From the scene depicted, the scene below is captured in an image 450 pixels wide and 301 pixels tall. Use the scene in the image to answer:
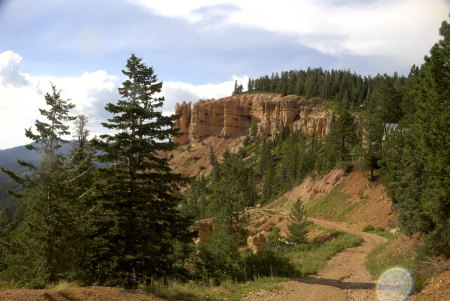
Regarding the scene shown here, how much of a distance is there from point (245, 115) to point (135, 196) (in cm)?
12634

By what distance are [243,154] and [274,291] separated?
102202 millimetres

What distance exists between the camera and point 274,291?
11.4 m

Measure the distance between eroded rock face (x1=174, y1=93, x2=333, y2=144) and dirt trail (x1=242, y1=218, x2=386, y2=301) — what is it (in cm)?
9709

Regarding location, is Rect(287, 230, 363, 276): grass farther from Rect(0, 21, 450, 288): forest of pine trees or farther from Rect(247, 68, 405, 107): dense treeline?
Rect(247, 68, 405, 107): dense treeline

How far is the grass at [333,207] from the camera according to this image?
39.6 metres

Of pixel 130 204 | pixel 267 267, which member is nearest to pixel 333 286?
pixel 267 267

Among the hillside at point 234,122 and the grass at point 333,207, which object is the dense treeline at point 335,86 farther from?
the grass at point 333,207

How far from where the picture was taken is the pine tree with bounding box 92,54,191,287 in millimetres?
13680

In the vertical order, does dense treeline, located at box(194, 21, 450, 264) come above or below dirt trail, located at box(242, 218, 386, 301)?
above

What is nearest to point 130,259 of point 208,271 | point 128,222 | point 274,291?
point 128,222

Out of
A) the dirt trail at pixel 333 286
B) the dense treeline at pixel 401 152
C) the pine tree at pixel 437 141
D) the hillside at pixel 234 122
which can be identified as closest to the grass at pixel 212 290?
the dirt trail at pixel 333 286

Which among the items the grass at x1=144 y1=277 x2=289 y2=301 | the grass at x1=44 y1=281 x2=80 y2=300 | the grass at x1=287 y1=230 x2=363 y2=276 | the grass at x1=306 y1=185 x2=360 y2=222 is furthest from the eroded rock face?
the grass at x1=44 y1=281 x2=80 y2=300

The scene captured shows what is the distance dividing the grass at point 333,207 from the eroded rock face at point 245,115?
67.5m

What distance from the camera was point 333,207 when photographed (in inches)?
1686
